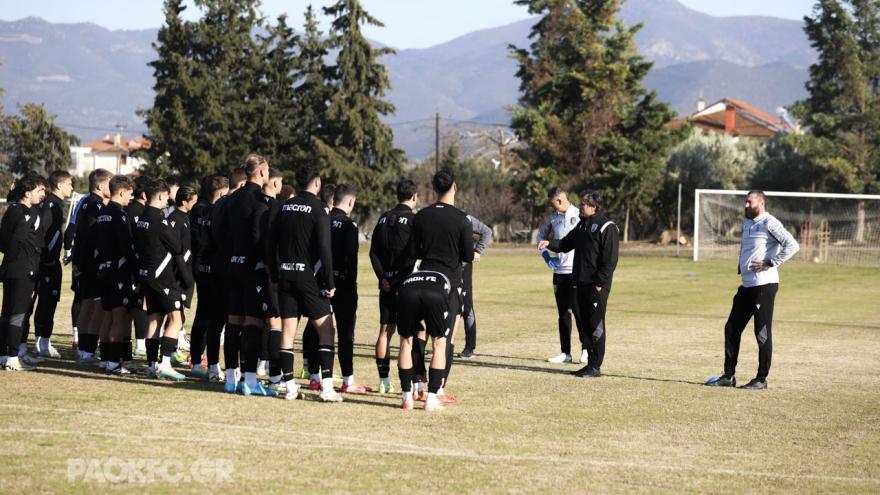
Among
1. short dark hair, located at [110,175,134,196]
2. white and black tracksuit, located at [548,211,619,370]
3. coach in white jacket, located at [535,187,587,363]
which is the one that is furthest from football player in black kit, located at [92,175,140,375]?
white and black tracksuit, located at [548,211,619,370]

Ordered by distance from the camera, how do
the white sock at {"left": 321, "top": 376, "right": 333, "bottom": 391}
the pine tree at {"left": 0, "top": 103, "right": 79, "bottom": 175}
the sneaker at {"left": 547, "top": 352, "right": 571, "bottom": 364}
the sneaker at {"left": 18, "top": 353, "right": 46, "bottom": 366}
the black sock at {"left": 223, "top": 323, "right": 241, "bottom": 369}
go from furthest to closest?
1. the pine tree at {"left": 0, "top": 103, "right": 79, "bottom": 175}
2. the sneaker at {"left": 547, "top": 352, "right": 571, "bottom": 364}
3. the sneaker at {"left": 18, "top": 353, "right": 46, "bottom": 366}
4. the black sock at {"left": 223, "top": 323, "right": 241, "bottom": 369}
5. the white sock at {"left": 321, "top": 376, "right": 333, "bottom": 391}

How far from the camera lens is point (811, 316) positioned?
72.3 feet

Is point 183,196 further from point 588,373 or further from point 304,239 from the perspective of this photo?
point 588,373

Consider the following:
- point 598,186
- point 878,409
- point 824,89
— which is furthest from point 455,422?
point 824,89

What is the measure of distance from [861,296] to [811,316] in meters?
6.32

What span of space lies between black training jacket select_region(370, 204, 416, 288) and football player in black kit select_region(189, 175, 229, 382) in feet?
6.07

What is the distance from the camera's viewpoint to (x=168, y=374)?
40.0 ft

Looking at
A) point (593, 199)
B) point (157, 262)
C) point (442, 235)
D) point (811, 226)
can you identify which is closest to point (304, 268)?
point (442, 235)

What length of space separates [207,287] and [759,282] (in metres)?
6.25

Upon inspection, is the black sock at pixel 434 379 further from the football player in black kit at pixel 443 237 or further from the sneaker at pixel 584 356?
the sneaker at pixel 584 356

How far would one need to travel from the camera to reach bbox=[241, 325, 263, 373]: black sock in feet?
36.6

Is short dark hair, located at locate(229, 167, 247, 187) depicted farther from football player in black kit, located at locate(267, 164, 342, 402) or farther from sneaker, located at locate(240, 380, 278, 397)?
sneaker, located at locate(240, 380, 278, 397)

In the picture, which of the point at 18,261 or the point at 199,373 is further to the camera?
the point at 199,373

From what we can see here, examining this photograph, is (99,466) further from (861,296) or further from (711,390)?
(861,296)
